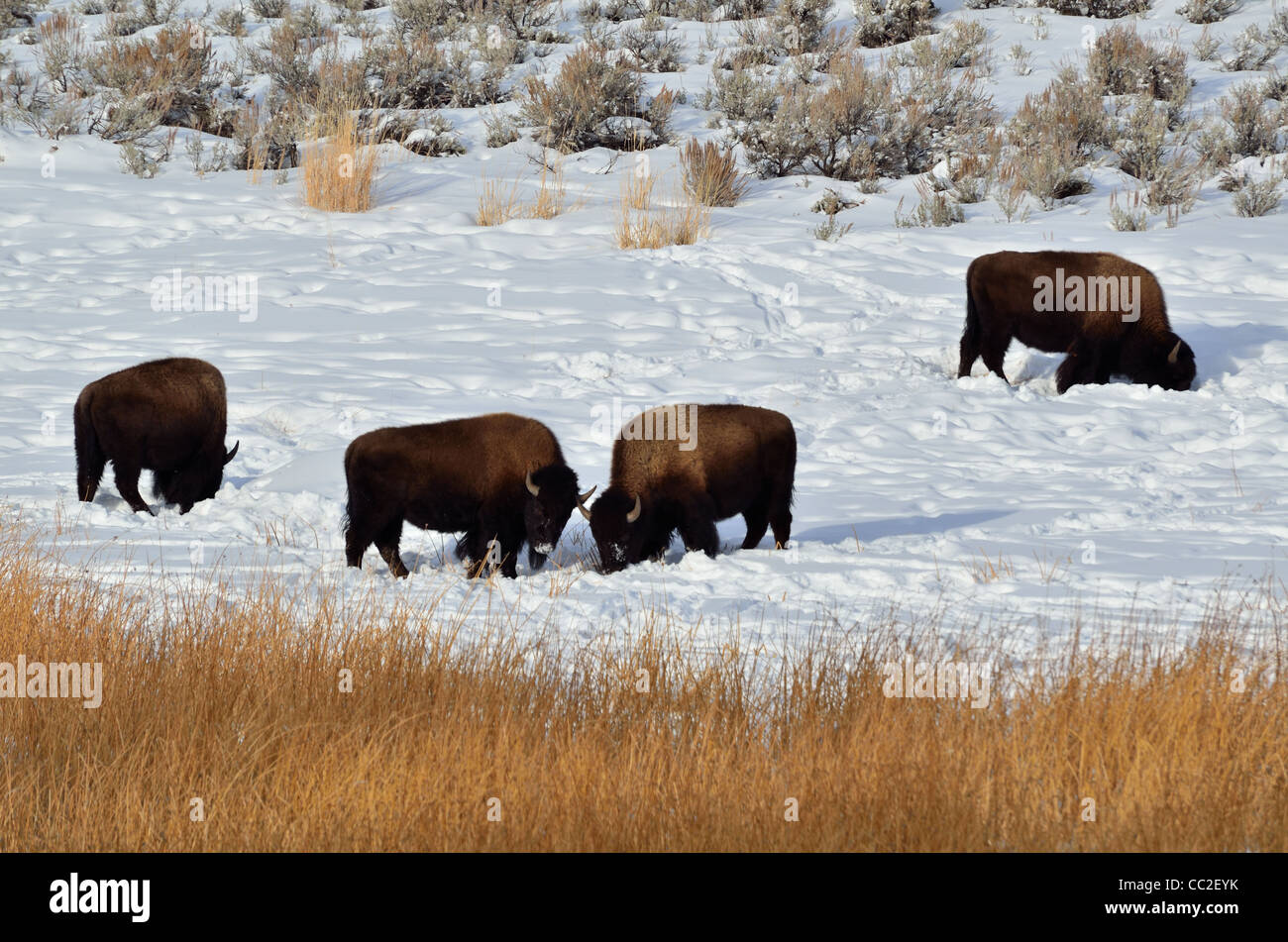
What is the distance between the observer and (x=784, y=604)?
22.7 ft

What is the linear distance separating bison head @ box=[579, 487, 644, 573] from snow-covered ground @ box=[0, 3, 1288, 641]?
8.3 inches

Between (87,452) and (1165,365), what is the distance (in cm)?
885

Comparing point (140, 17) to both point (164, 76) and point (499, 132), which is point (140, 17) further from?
point (499, 132)

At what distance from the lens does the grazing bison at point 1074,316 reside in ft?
40.4

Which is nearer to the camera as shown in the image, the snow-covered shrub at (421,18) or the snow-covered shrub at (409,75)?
the snow-covered shrub at (409,75)

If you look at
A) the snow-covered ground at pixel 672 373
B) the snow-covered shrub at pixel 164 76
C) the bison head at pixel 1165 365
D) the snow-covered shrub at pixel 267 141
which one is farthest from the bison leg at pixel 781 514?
the snow-covered shrub at pixel 164 76

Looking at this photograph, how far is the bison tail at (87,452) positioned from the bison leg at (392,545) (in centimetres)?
257

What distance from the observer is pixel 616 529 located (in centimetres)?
796

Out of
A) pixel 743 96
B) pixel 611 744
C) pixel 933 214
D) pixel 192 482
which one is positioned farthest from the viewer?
pixel 743 96
